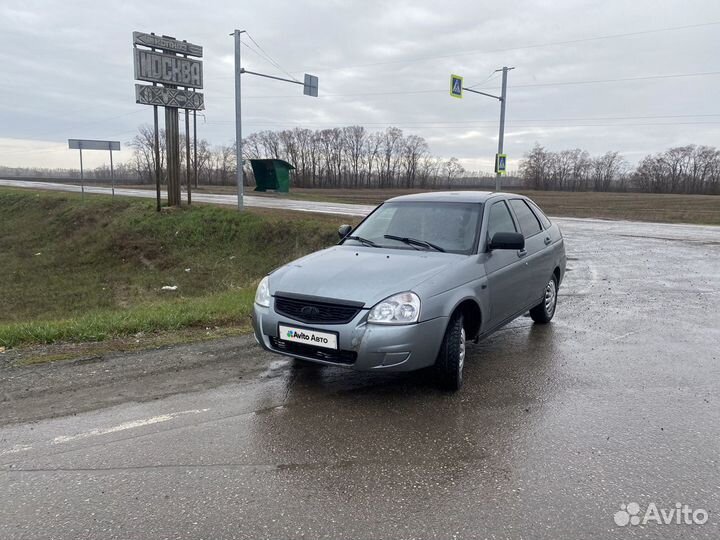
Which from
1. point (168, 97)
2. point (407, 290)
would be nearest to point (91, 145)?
point (168, 97)

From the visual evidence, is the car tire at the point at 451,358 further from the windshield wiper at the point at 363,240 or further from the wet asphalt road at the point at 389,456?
the windshield wiper at the point at 363,240

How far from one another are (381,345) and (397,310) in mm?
295

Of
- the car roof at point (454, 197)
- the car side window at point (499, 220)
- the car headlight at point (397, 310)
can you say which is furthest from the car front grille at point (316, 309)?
the car roof at point (454, 197)

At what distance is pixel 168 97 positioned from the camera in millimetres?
19438

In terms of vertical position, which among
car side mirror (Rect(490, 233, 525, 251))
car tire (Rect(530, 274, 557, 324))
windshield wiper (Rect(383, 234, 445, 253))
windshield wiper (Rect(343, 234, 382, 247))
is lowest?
car tire (Rect(530, 274, 557, 324))

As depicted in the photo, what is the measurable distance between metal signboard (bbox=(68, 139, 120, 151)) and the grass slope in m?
2.88

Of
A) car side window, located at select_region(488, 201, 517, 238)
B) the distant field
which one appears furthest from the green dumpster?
car side window, located at select_region(488, 201, 517, 238)

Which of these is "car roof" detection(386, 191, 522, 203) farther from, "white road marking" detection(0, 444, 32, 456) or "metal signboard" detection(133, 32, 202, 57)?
"metal signboard" detection(133, 32, 202, 57)

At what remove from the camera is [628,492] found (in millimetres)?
2969

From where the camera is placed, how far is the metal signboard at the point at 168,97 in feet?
62.1

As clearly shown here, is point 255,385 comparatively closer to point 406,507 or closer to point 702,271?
point 406,507

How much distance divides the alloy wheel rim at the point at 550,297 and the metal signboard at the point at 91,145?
24.9m

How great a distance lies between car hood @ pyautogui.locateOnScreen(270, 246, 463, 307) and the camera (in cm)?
403

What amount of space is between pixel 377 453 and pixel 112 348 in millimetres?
3482
